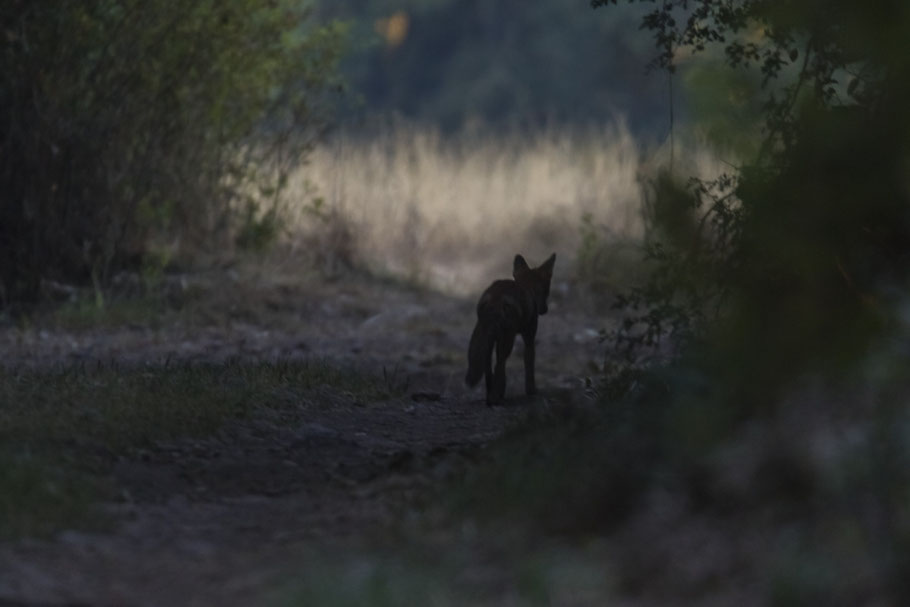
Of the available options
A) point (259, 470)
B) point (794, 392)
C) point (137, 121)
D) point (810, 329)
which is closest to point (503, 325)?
point (259, 470)

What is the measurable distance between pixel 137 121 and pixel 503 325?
6299mm

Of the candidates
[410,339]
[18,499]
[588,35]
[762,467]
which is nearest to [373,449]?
[18,499]

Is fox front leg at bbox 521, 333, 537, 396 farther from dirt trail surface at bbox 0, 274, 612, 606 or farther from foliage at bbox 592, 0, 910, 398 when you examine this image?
foliage at bbox 592, 0, 910, 398

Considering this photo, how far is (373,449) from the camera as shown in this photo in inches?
292

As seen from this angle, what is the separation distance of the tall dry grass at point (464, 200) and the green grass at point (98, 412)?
6810 millimetres

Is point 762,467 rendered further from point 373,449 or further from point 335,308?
point 335,308

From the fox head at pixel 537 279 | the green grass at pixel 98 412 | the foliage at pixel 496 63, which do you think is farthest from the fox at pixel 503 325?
the foliage at pixel 496 63

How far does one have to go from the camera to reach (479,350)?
869 cm

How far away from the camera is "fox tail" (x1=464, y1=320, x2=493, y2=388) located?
28.2 feet

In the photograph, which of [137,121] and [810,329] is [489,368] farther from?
[137,121]

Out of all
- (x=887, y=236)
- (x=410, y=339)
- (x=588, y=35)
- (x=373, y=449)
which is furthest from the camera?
(x=588, y=35)

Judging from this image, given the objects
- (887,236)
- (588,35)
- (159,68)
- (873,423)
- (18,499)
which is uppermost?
(588,35)

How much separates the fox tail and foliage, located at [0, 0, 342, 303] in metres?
5.80

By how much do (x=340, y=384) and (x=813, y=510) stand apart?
4852 mm
